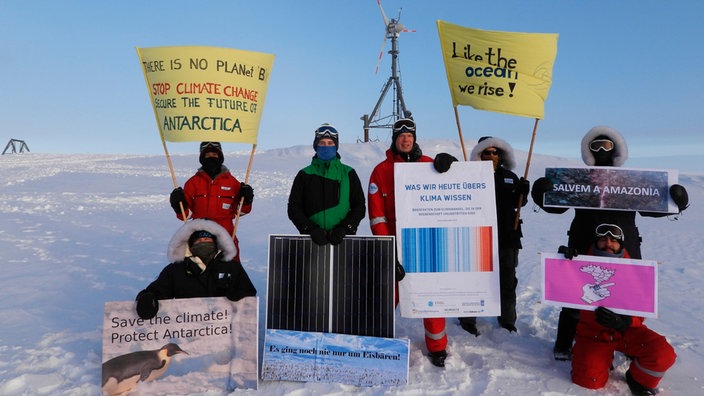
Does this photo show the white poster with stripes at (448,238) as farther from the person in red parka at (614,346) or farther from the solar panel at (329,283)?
the person in red parka at (614,346)

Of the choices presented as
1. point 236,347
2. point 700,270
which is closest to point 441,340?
point 236,347

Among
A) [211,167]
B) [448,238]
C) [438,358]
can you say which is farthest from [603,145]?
[211,167]

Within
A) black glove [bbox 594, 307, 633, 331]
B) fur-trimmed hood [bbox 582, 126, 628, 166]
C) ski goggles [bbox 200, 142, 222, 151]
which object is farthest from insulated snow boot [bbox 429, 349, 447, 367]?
ski goggles [bbox 200, 142, 222, 151]

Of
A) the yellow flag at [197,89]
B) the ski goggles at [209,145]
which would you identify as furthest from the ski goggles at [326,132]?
the ski goggles at [209,145]

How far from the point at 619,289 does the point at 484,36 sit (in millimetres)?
2518

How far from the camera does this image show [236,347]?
3.43 metres

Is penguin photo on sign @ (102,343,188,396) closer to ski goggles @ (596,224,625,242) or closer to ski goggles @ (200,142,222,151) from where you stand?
ski goggles @ (200,142,222,151)

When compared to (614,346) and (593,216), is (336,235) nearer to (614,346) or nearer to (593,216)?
(593,216)

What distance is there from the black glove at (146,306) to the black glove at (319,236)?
51.4 inches

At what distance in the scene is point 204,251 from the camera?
370 cm

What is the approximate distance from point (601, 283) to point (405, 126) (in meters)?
2.06

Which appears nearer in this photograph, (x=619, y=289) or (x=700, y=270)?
(x=619, y=289)

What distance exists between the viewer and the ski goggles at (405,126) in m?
4.01

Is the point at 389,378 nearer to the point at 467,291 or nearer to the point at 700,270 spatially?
the point at 467,291
